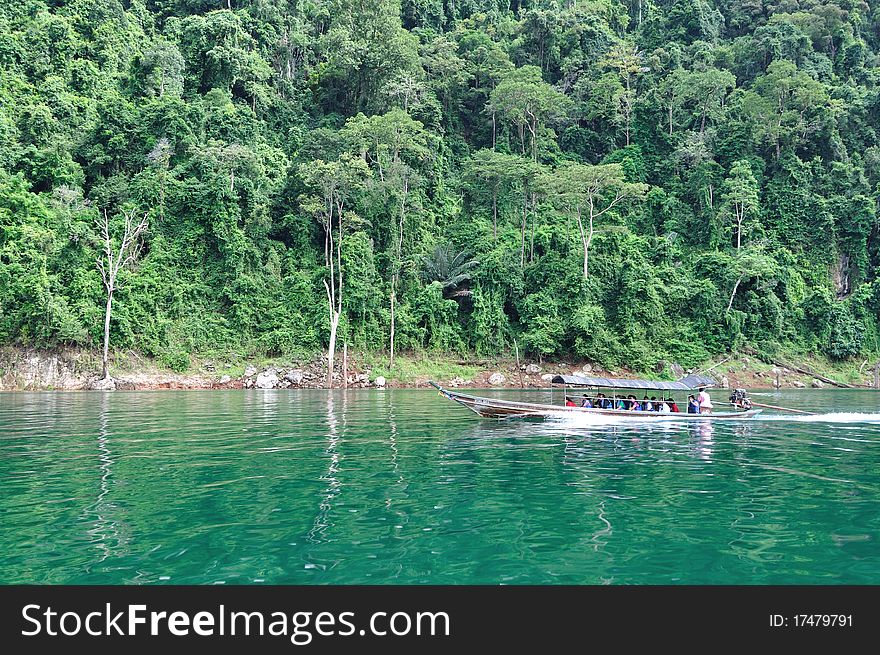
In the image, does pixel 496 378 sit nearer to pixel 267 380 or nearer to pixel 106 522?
pixel 267 380

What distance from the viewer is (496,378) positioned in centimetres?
4228

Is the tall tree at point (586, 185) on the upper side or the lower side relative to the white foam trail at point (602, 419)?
upper

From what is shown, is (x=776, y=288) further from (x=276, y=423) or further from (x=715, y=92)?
(x=276, y=423)

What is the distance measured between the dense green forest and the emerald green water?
25579mm

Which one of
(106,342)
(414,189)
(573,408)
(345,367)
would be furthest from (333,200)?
(573,408)

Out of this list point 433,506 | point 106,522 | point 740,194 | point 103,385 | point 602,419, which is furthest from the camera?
point 740,194

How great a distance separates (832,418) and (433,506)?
19321 millimetres

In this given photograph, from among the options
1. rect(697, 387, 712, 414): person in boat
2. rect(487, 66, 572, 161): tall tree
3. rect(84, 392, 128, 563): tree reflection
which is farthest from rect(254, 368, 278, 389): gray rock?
rect(487, 66, 572, 161): tall tree

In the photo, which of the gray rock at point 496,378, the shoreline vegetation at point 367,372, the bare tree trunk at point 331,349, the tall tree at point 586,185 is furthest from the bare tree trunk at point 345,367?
the tall tree at point 586,185

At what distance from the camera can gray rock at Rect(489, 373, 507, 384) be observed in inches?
1655

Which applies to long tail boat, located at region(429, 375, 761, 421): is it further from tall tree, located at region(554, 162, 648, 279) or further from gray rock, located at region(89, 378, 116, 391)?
tall tree, located at region(554, 162, 648, 279)

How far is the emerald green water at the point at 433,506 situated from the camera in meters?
6.12

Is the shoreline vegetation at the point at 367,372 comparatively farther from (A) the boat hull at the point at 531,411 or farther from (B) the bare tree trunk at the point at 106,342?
(A) the boat hull at the point at 531,411

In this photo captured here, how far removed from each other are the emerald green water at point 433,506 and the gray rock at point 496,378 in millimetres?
23929
